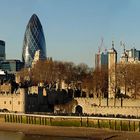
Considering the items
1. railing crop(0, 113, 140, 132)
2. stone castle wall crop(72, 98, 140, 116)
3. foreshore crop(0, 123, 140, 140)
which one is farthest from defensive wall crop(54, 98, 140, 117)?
foreshore crop(0, 123, 140, 140)

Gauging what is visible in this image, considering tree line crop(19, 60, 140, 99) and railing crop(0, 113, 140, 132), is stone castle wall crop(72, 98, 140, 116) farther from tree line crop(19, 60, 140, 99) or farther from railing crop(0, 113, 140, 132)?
railing crop(0, 113, 140, 132)

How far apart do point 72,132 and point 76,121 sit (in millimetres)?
4924

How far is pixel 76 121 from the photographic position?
78625mm

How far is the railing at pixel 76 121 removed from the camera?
7269 cm

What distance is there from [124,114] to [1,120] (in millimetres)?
21785

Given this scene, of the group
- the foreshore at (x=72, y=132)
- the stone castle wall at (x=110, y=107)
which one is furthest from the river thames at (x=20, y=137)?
the stone castle wall at (x=110, y=107)

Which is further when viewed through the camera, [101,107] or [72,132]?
[101,107]

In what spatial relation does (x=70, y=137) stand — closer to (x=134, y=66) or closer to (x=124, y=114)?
(x=124, y=114)

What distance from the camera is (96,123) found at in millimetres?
76188

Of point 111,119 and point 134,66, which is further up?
point 134,66

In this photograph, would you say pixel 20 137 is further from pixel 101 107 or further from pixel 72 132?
pixel 101 107

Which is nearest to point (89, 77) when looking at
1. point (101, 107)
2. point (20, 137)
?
point (101, 107)

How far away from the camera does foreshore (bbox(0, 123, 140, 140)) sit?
67688 millimetres

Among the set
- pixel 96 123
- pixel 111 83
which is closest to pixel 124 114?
pixel 96 123
